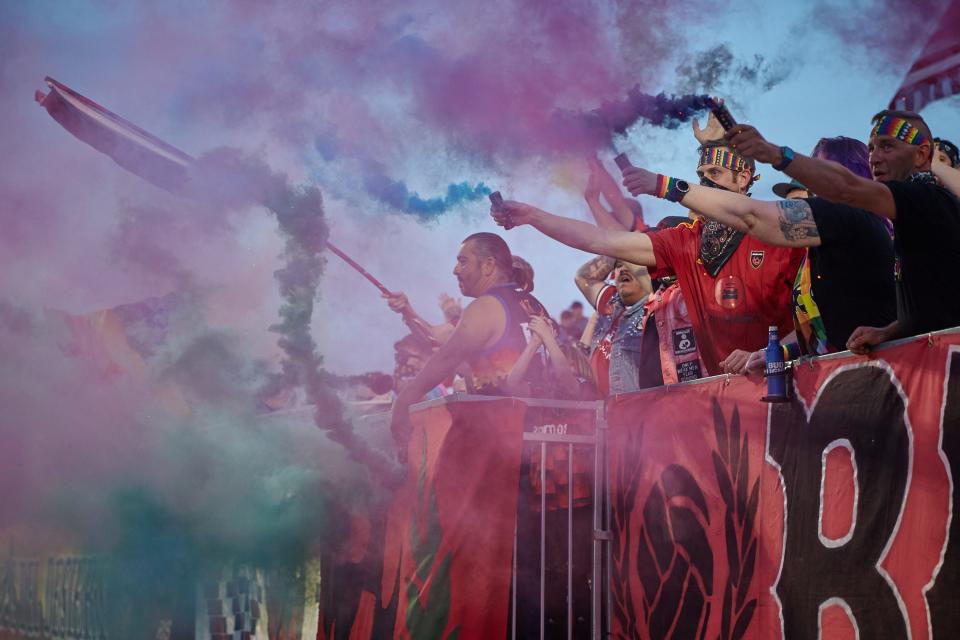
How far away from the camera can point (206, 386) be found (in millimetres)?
7336

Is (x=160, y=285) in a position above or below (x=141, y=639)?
above

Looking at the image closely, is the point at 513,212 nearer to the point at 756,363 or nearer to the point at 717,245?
the point at 717,245

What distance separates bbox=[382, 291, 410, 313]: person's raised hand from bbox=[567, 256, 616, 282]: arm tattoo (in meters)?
1.21

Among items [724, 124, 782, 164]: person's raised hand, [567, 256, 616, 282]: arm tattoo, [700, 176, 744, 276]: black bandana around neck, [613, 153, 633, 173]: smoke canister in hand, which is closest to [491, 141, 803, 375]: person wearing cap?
[700, 176, 744, 276]: black bandana around neck

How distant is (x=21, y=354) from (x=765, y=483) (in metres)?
5.74

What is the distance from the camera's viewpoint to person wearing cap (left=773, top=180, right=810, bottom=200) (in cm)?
568

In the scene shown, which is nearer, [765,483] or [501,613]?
[765,483]

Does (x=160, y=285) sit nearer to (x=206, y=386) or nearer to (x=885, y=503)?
(x=206, y=386)

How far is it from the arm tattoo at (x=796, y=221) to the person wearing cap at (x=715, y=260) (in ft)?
2.35

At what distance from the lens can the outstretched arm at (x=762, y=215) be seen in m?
4.29

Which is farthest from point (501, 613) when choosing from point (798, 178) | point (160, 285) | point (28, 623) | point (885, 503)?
point (28, 623)

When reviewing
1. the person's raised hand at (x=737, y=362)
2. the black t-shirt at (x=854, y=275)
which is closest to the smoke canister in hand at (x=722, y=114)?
the black t-shirt at (x=854, y=275)

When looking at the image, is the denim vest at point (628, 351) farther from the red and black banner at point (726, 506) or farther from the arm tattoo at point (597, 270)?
the arm tattoo at point (597, 270)

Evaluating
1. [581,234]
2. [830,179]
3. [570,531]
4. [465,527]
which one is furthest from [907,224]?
[465,527]
